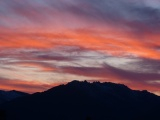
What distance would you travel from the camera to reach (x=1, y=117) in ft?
241

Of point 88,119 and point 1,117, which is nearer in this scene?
point 1,117

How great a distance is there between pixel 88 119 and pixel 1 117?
58.9 ft

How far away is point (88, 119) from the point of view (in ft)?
267
